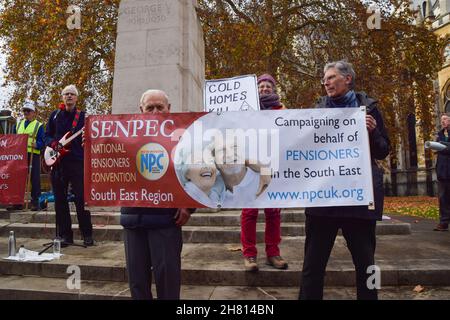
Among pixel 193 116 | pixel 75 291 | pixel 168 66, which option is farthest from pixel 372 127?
pixel 168 66

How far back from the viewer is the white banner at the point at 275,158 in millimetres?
2900

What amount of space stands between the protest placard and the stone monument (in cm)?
412

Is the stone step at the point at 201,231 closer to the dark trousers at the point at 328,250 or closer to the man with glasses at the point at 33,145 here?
the man with glasses at the point at 33,145

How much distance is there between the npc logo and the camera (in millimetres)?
2922

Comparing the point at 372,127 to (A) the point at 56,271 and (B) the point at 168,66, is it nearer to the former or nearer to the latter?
(A) the point at 56,271

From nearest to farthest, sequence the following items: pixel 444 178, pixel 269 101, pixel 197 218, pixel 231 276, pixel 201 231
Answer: pixel 231 276
pixel 269 101
pixel 201 231
pixel 197 218
pixel 444 178

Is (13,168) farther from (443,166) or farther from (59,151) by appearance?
(443,166)

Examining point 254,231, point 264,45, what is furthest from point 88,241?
point 264,45

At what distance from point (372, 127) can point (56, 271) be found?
369cm

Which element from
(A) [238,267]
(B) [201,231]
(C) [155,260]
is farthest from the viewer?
(B) [201,231]

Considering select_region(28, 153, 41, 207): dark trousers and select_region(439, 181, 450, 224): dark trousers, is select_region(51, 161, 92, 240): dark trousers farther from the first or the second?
select_region(439, 181, 450, 224): dark trousers

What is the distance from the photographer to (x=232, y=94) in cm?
543

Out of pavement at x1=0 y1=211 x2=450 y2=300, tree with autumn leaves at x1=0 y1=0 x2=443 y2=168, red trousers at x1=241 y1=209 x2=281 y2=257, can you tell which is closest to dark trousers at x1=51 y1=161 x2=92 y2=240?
pavement at x1=0 y1=211 x2=450 y2=300

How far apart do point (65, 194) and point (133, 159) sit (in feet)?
9.22
